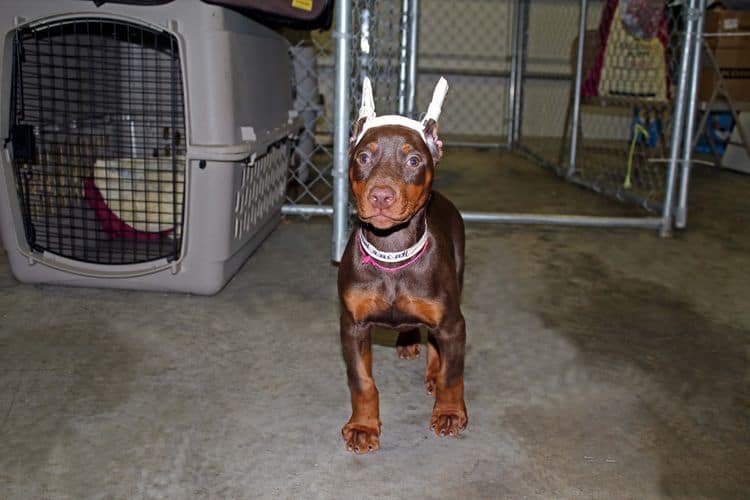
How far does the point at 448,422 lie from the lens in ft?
→ 5.73

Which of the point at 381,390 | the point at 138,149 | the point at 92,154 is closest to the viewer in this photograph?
the point at 381,390

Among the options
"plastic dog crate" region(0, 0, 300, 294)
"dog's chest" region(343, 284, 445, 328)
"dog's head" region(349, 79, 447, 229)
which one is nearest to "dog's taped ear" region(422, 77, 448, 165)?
"dog's head" region(349, 79, 447, 229)

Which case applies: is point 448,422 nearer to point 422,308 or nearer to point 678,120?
point 422,308

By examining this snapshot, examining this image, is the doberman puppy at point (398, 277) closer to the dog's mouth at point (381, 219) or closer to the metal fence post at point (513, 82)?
the dog's mouth at point (381, 219)

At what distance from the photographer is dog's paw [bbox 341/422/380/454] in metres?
1.66

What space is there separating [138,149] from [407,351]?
5.07 feet

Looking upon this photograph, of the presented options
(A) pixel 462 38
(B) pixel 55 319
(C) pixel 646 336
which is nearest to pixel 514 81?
(A) pixel 462 38

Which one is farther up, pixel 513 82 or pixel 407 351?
pixel 513 82

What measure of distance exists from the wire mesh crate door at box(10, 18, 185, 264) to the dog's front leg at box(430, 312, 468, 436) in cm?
118

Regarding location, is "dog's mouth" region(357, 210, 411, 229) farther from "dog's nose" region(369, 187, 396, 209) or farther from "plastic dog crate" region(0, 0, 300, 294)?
"plastic dog crate" region(0, 0, 300, 294)

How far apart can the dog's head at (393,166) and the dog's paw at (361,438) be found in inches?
18.5

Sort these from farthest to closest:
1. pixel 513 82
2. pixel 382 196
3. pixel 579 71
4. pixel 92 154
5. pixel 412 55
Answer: pixel 513 82 → pixel 579 71 → pixel 412 55 → pixel 92 154 → pixel 382 196

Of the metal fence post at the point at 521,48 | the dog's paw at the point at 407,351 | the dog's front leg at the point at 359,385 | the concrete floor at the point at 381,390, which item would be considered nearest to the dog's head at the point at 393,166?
the dog's front leg at the point at 359,385

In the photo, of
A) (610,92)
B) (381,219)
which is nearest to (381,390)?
(381,219)
